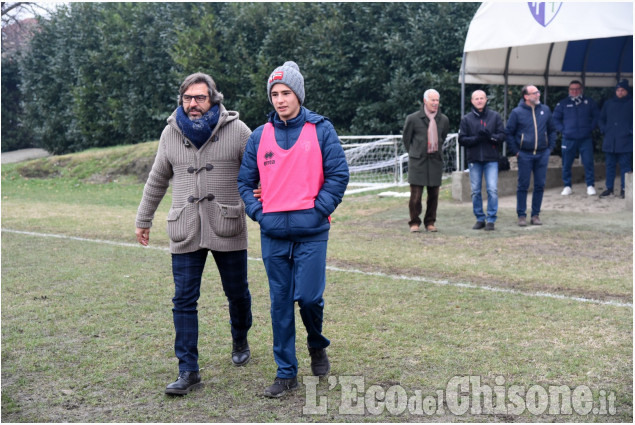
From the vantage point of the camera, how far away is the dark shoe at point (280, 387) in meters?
4.40

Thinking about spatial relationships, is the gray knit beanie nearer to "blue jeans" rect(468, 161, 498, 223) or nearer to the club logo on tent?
"blue jeans" rect(468, 161, 498, 223)

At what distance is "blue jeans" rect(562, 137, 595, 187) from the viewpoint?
1452 cm

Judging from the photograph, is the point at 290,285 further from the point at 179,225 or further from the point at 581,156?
the point at 581,156

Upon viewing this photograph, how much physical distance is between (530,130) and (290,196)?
7.14 meters

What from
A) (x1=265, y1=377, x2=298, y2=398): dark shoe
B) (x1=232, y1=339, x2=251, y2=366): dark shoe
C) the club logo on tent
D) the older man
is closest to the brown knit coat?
(x1=232, y1=339, x2=251, y2=366): dark shoe

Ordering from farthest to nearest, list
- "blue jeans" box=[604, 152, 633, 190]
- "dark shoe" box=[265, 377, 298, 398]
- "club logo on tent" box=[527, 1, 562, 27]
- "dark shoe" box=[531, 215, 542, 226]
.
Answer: "blue jeans" box=[604, 152, 633, 190]
"club logo on tent" box=[527, 1, 562, 27]
"dark shoe" box=[531, 215, 542, 226]
"dark shoe" box=[265, 377, 298, 398]

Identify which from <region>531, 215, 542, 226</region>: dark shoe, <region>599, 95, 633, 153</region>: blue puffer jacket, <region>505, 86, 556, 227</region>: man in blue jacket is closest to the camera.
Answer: <region>505, 86, 556, 227</region>: man in blue jacket

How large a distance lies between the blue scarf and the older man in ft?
20.9

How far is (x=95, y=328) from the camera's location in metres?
6.01

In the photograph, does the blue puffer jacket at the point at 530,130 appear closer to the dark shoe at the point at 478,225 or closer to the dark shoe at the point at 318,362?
the dark shoe at the point at 478,225

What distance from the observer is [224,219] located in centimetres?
473

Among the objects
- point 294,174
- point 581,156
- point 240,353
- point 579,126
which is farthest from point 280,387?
point 581,156

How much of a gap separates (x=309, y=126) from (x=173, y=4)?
23.4 meters

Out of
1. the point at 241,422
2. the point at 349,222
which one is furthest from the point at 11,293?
the point at 349,222
